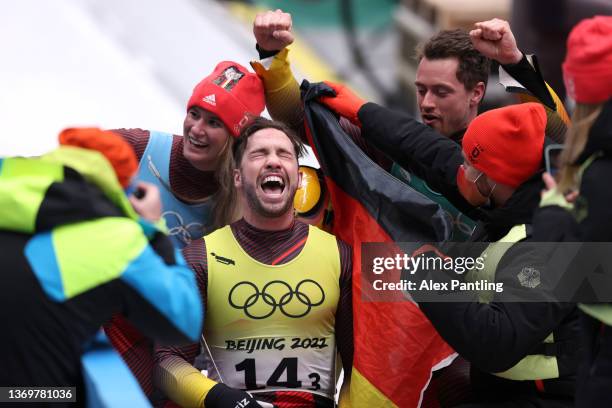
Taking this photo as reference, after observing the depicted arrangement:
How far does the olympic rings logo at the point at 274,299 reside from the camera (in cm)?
327

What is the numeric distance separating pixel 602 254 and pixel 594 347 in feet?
0.70

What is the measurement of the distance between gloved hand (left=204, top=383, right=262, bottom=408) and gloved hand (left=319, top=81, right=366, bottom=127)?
90 centimetres

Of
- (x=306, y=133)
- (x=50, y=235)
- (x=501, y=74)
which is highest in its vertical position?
(x=501, y=74)

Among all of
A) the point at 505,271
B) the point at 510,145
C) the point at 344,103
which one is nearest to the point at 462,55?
the point at 344,103

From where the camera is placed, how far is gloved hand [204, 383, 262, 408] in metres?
3.12

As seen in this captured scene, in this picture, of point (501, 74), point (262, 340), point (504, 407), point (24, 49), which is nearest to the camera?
point (504, 407)

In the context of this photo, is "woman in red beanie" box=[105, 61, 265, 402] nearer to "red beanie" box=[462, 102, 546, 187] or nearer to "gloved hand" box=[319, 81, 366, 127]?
"gloved hand" box=[319, 81, 366, 127]

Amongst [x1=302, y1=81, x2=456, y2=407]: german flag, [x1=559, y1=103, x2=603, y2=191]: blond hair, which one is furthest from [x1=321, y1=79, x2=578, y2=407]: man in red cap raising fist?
[x1=559, y1=103, x2=603, y2=191]: blond hair

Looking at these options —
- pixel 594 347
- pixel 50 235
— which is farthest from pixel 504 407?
pixel 50 235

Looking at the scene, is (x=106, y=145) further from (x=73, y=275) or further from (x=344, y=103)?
(x=344, y=103)

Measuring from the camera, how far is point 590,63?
8.48ft

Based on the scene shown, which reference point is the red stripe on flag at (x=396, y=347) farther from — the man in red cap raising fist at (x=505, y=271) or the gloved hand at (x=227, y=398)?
the gloved hand at (x=227, y=398)

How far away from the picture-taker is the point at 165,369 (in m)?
3.33

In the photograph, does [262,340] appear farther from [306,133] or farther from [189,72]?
[189,72]
